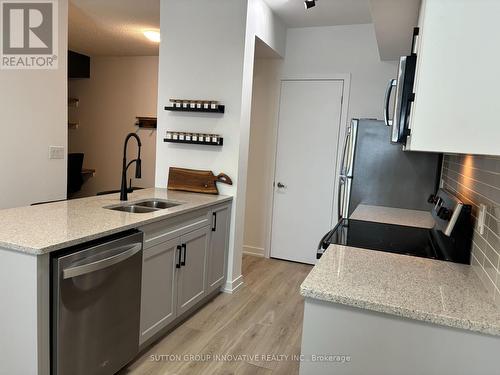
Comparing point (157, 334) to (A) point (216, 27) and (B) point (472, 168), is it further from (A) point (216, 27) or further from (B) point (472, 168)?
(A) point (216, 27)

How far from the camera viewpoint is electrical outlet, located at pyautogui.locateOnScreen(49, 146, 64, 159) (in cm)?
341

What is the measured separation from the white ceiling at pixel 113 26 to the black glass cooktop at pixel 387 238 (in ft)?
9.28

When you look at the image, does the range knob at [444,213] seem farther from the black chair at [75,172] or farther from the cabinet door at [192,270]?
the black chair at [75,172]

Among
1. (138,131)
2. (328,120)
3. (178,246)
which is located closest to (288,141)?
(328,120)

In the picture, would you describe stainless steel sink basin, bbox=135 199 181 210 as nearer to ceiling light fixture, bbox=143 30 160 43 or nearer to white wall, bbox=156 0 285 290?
white wall, bbox=156 0 285 290

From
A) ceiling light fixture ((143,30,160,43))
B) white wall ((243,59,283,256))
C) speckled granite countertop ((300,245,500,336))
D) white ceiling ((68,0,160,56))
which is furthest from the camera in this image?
ceiling light fixture ((143,30,160,43))

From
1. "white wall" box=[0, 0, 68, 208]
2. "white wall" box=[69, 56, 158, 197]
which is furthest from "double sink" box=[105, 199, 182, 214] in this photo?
"white wall" box=[69, 56, 158, 197]

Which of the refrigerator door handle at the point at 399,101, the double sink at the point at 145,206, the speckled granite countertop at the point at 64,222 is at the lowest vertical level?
the double sink at the point at 145,206

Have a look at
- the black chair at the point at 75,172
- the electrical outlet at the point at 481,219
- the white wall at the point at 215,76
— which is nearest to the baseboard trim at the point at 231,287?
the white wall at the point at 215,76

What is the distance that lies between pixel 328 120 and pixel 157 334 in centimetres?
277

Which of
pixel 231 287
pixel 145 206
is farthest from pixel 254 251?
pixel 145 206

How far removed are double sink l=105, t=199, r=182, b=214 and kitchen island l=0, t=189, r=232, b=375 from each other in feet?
0.16

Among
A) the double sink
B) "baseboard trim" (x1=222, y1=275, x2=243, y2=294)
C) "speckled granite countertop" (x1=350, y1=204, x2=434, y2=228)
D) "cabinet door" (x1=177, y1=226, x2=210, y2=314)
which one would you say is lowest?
"baseboard trim" (x1=222, y1=275, x2=243, y2=294)

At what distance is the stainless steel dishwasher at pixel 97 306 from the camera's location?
5.36ft
